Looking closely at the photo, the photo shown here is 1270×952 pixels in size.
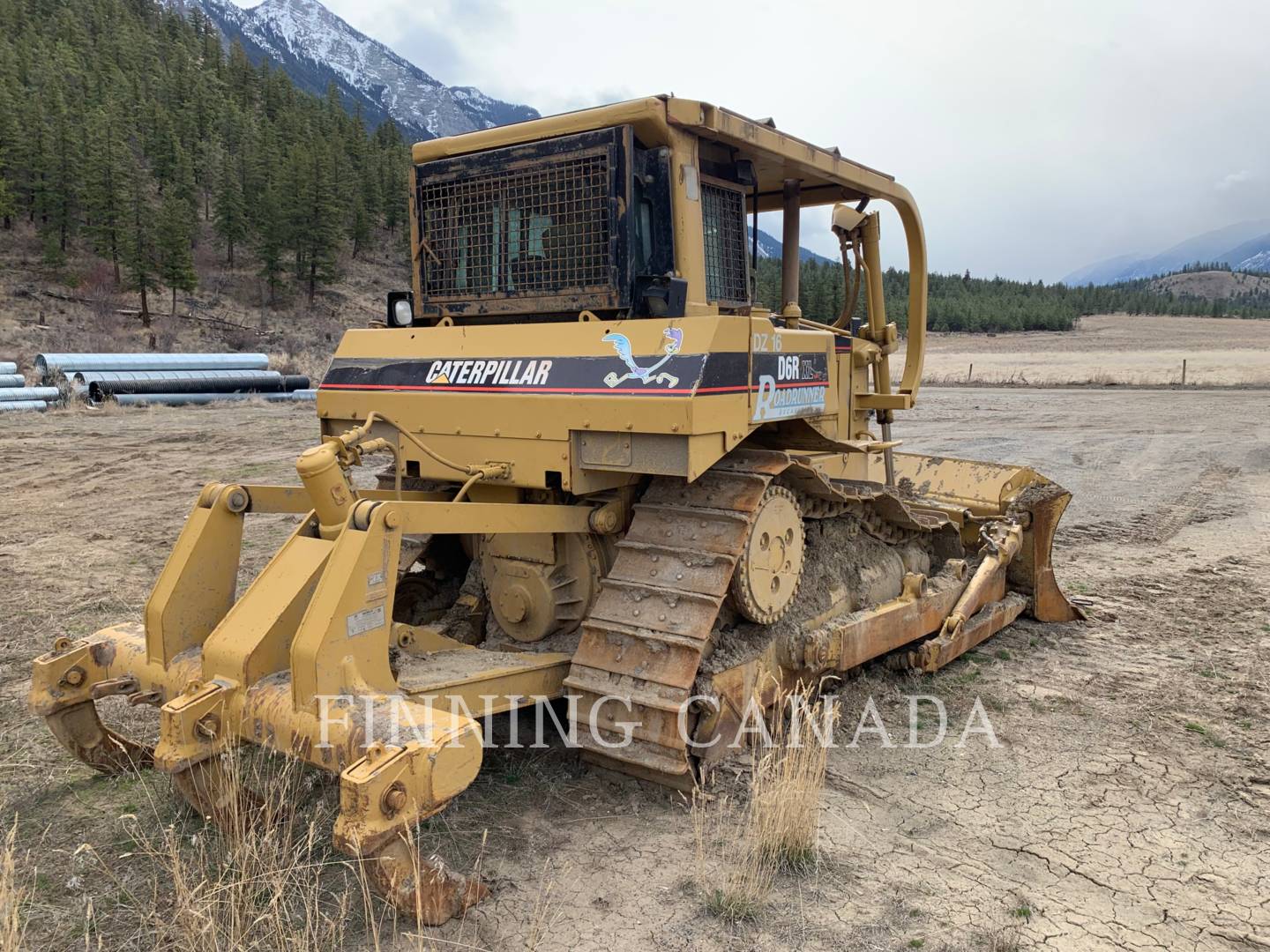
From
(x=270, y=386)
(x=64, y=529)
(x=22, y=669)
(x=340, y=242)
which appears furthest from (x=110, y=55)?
(x=22, y=669)

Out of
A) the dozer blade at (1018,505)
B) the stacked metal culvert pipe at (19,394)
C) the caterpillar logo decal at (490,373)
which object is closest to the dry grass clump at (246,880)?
the caterpillar logo decal at (490,373)

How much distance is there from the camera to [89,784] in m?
4.25

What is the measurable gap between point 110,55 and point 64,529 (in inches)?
2728

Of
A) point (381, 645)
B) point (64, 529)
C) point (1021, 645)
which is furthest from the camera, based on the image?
point (64, 529)

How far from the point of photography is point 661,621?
4.04 meters

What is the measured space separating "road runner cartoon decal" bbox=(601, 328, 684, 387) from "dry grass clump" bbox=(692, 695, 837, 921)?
1543mm

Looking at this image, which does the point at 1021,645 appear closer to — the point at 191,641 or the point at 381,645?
the point at 381,645

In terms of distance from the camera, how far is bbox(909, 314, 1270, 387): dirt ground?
3222cm

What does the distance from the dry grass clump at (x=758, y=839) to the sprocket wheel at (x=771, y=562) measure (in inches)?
25.0

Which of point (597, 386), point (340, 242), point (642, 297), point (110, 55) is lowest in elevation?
point (597, 386)

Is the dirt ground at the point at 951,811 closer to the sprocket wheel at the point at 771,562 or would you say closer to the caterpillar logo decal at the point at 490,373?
the sprocket wheel at the point at 771,562

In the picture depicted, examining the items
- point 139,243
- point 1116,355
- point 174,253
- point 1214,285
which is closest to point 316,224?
point 174,253

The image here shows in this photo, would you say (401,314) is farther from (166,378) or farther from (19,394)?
(166,378)

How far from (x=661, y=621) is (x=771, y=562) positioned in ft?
2.51
